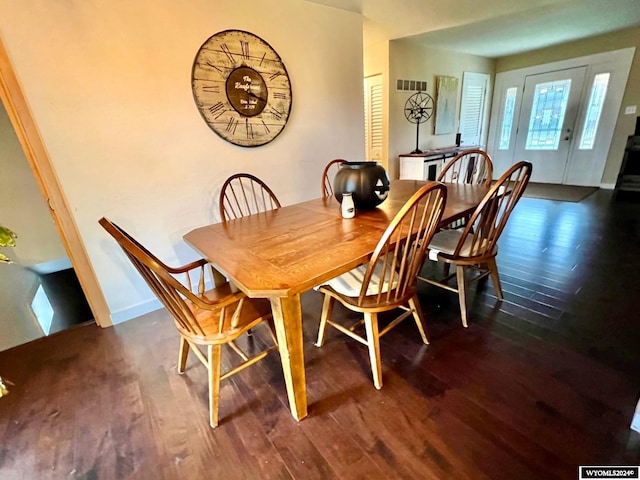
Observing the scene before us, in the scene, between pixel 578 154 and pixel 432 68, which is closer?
pixel 432 68

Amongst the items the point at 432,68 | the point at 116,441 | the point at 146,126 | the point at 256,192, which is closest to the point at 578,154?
the point at 432,68

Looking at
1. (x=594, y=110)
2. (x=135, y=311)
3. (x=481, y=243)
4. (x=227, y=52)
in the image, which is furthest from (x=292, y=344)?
(x=594, y=110)

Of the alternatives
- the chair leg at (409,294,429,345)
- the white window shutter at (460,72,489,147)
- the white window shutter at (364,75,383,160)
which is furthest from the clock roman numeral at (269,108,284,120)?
the white window shutter at (460,72,489,147)

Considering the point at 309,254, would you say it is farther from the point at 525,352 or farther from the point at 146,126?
the point at 146,126

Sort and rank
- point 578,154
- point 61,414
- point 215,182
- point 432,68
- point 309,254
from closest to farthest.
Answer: point 309,254 < point 61,414 < point 215,182 < point 432,68 < point 578,154

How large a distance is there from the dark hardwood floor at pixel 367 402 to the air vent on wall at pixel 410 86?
331 cm

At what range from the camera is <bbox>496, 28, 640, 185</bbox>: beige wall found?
14.0 ft

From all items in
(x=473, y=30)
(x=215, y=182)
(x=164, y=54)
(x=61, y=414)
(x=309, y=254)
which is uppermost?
(x=473, y=30)

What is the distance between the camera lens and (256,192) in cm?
260

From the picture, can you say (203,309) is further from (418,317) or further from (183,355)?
(418,317)

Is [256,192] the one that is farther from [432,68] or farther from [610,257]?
[432,68]

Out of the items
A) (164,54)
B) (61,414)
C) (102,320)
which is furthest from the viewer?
(102,320)

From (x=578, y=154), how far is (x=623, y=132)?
0.59 m

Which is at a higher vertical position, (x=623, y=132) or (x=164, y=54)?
(x=164, y=54)
